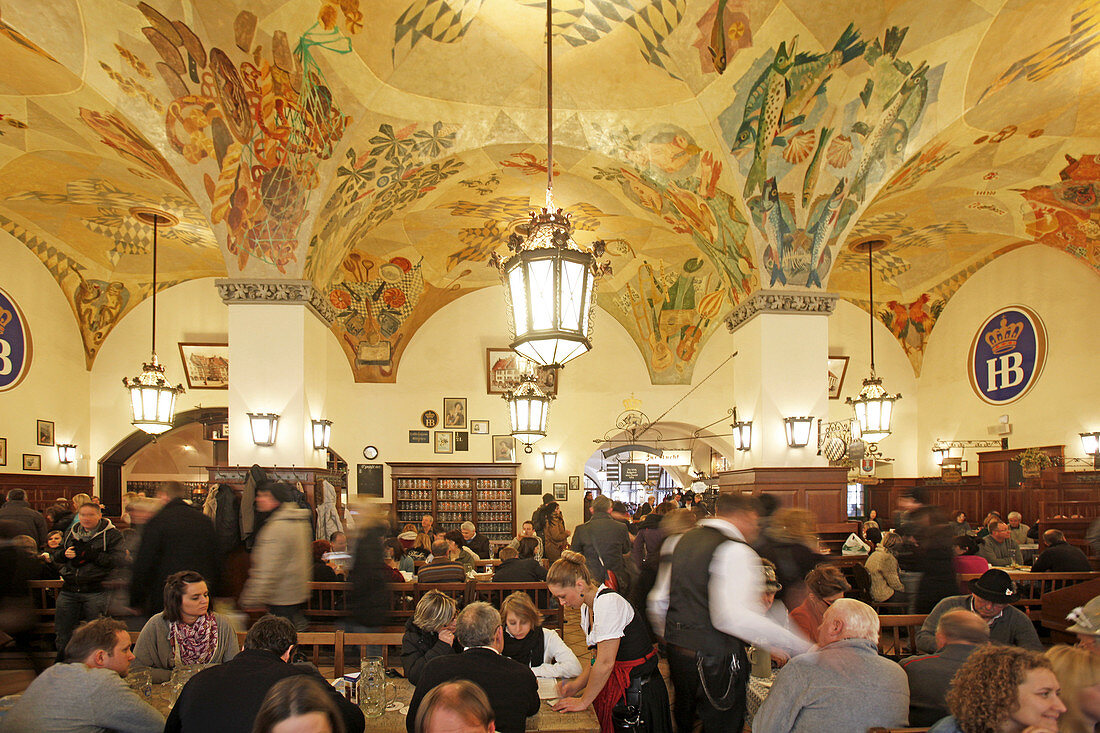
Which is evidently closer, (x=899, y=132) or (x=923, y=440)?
(x=899, y=132)

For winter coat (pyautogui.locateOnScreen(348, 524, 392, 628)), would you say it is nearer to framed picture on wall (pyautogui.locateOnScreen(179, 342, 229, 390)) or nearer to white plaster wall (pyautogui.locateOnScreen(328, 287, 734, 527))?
white plaster wall (pyautogui.locateOnScreen(328, 287, 734, 527))

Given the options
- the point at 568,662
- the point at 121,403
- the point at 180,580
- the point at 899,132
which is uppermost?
Answer: the point at 899,132

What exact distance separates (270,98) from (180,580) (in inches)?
249

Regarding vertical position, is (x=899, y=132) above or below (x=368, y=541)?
above

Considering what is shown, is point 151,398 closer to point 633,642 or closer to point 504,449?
point 504,449

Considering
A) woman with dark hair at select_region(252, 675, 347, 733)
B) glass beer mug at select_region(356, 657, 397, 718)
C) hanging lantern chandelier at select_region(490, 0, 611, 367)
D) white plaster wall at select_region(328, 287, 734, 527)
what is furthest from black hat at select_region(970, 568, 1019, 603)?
white plaster wall at select_region(328, 287, 734, 527)

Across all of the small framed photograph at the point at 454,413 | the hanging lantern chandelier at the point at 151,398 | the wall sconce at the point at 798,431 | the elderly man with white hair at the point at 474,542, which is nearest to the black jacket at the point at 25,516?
the hanging lantern chandelier at the point at 151,398

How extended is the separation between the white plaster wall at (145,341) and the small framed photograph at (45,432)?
49.3 inches

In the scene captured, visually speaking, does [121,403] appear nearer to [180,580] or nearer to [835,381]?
[180,580]

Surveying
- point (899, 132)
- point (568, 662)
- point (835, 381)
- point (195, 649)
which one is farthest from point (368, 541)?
point (835, 381)

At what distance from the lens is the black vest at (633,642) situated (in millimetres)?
4203

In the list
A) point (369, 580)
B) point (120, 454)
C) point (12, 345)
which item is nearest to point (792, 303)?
point (369, 580)

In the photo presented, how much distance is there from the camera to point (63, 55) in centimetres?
805

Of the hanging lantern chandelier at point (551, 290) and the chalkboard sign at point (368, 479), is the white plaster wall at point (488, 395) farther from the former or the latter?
the hanging lantern chandelier at point (551, 290)
